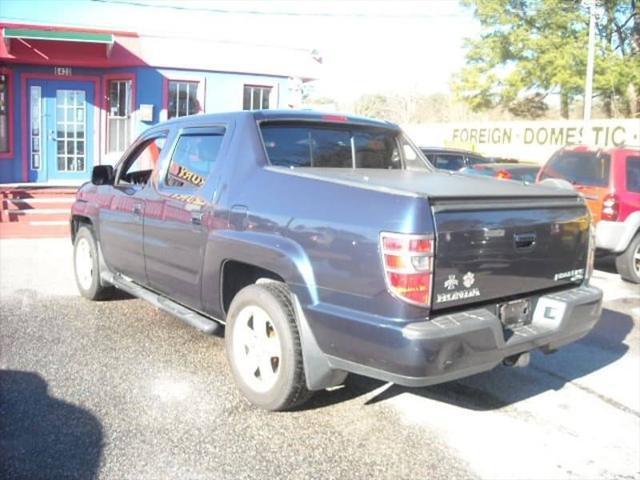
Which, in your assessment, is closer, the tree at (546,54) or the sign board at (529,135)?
the sign board at (529,135)

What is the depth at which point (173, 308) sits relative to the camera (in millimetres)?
4930

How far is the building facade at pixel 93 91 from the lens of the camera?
14039 mm

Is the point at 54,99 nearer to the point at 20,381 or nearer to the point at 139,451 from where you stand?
the point at 20,381

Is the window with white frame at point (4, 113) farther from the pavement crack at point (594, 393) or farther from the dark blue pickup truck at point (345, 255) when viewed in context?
the pavement crack at point (594, 393)

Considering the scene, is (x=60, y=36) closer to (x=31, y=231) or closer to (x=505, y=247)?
(x=31, y=231)

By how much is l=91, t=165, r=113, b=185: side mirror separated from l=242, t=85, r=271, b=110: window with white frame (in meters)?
9.67

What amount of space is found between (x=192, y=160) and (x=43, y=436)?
220 centimetres

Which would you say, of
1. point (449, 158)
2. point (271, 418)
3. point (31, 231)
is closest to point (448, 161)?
point (449, 158)

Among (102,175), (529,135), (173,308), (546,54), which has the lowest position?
(173,308)

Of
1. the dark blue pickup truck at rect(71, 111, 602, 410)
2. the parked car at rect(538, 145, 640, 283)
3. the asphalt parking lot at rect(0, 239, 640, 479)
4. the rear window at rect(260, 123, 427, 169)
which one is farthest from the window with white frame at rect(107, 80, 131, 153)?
the rear window at rect(260, 123, 427, 169)

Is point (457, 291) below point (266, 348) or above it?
above

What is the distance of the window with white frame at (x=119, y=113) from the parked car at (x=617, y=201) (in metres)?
9.87

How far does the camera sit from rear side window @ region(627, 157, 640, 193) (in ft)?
27.6

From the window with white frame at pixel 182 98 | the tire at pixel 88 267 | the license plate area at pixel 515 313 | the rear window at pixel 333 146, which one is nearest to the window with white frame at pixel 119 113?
the window with white frame at pixel 182 98
